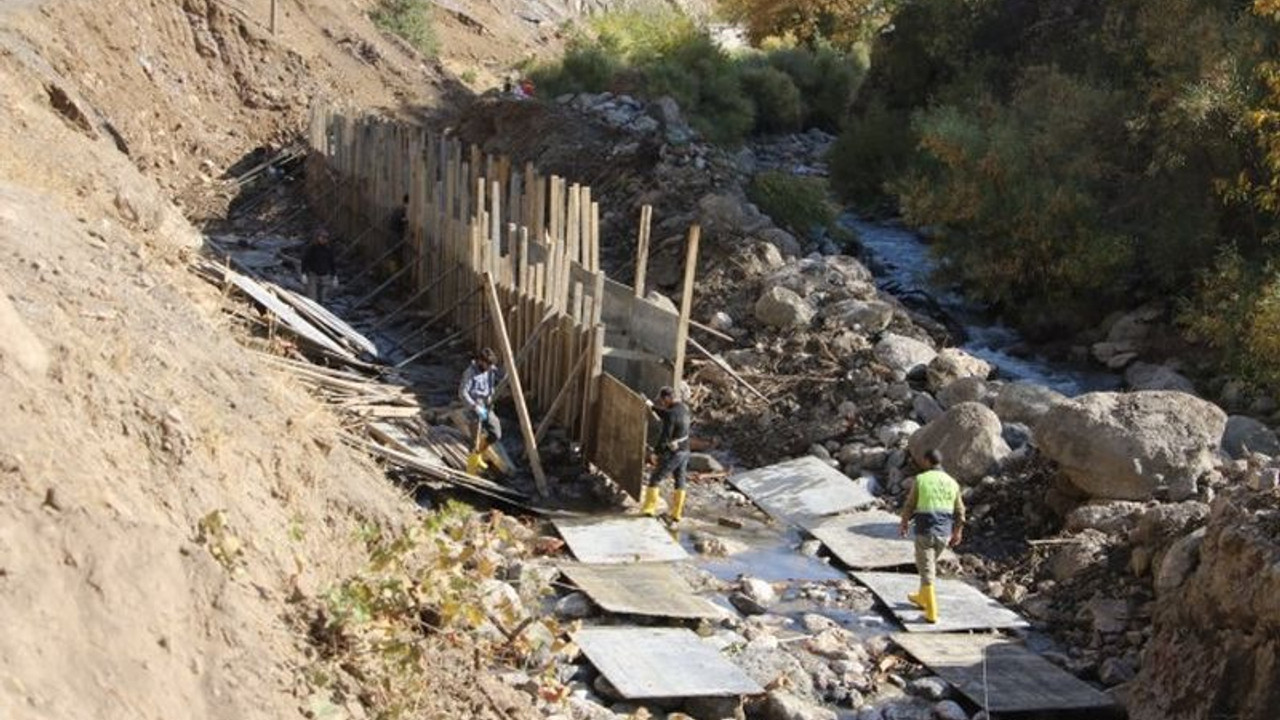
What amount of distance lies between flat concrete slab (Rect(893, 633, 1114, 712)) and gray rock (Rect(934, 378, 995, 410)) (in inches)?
212

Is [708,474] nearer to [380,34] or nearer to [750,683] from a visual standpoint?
[750,683]

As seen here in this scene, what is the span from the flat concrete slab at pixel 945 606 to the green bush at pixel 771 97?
2795 cm

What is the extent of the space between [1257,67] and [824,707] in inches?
511

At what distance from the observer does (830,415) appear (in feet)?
59.3

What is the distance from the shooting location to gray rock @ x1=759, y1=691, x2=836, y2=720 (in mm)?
10812

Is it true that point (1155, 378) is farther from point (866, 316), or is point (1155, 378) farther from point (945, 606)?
point (945, 606)

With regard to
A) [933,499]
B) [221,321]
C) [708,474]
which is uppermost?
[221,321]

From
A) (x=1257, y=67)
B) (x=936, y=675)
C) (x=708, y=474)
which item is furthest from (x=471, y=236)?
(x=1257, y=67)

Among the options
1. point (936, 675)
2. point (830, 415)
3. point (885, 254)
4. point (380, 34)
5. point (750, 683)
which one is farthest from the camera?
point (380, 34)

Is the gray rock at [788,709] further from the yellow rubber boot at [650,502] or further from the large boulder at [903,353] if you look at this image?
the large boulder at [903,353]

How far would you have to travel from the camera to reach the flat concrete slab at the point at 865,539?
14.5 metres

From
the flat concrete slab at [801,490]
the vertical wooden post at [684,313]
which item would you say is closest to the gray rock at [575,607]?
the flat concrete slab at [801,490]

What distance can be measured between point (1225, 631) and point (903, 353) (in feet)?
27.2

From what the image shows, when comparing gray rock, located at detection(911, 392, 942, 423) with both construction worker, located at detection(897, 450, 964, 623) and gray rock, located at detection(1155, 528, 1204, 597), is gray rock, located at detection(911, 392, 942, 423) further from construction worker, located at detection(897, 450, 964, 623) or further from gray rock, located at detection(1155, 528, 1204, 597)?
gray rock, located at detection(1155, 528, 1204, 597)
